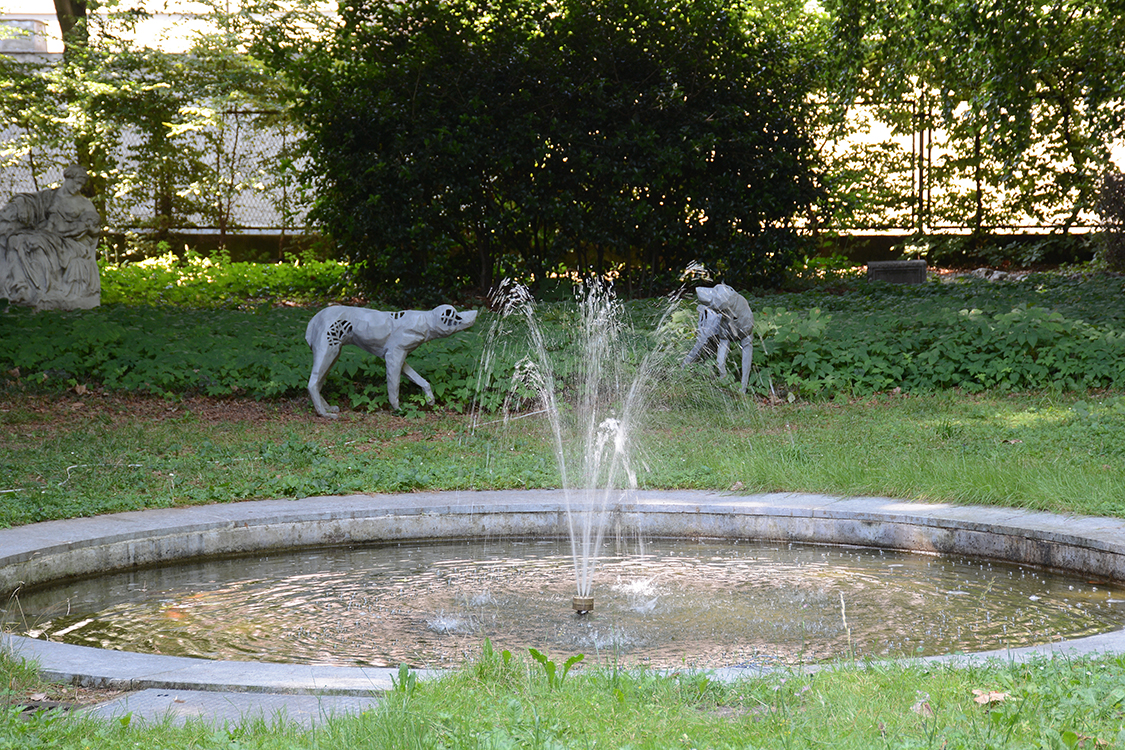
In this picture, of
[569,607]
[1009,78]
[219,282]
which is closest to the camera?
[569,607]

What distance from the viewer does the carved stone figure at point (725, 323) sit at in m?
9.18

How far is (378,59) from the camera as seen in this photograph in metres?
14.5

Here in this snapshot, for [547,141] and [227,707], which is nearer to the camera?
[227,707]

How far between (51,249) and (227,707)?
1061 centimetres

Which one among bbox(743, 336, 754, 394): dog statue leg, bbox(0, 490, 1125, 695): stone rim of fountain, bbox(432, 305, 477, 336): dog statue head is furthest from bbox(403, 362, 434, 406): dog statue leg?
bbox(743, 336, 754, 394): dog statue leg

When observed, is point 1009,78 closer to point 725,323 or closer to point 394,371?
point 725,323

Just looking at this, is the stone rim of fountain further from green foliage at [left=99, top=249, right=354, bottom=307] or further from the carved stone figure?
green foliage at [left=99, top=249, right=354, bottom=307]

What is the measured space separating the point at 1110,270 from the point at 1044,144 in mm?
3716

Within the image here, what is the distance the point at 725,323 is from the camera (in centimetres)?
933

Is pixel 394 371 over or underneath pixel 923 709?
over

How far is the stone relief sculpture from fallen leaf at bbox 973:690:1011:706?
11.6m

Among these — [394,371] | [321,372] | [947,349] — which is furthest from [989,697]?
[947,349]

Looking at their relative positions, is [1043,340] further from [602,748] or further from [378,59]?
[378,59]

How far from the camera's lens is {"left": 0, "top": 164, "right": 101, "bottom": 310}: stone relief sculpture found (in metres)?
12.0
